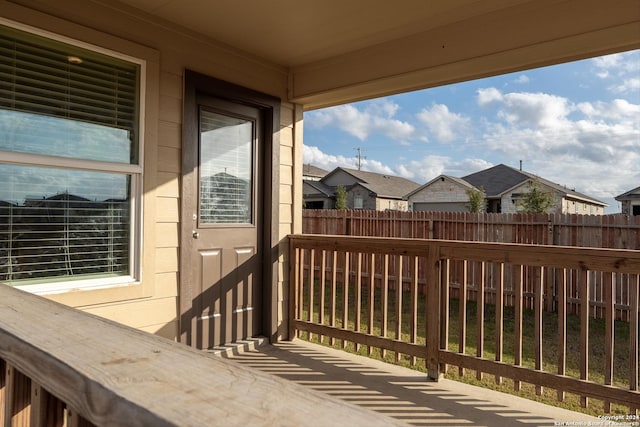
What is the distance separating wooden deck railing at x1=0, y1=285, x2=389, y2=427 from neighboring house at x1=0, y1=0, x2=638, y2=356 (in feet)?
6.02

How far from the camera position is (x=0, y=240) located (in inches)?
86.9

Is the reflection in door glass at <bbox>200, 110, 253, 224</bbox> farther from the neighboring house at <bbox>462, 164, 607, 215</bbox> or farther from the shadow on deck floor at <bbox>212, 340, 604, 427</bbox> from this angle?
the neighboring house at <bbox>462, 164, 607, 215</bbox>

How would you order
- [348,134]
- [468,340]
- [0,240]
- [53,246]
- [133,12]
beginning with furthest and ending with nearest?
1. [348,134]
2. [468,340]
3. [133,12]
4. [53,246]
5. [0,240]

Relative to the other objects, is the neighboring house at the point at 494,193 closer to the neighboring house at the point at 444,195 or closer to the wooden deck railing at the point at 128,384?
the neighboring house at the point at 444,195

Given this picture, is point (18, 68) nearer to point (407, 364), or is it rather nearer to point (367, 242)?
point (367, 242)

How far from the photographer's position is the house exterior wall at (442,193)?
22.1m

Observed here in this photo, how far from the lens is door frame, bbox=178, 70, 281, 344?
303cm

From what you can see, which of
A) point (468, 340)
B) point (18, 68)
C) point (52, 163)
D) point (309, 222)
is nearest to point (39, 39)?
point (18, 68)

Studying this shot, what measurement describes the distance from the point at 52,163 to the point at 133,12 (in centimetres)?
115

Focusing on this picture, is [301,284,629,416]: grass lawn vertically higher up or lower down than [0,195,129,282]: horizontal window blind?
lower down

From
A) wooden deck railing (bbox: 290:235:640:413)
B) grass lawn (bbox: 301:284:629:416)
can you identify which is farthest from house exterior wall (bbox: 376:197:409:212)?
wooden deck railing (bbox: 290:235:640:413)

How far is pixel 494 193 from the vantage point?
2031 cm

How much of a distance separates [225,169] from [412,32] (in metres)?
1.84

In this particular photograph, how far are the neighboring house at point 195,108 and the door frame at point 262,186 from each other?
1 cm
